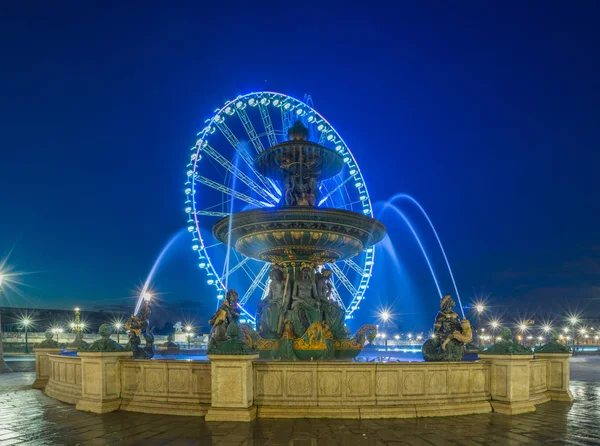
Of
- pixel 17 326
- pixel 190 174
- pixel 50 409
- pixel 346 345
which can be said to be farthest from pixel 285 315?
pixel 17 326

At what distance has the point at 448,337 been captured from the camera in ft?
36.7

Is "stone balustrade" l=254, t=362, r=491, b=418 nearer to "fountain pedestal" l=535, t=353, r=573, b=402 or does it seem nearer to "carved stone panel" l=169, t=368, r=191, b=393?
"carved stone panel" l=169, t=368, r=191, b=393

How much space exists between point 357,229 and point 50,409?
31.4 feet

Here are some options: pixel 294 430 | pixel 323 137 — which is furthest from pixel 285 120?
pixel 294 430

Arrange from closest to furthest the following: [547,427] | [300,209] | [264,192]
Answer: [547,427], [300,209], [264,192]

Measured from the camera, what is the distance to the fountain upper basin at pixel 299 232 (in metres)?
14.2

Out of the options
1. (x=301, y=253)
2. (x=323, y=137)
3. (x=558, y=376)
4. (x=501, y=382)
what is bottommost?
(x=558, y=376)

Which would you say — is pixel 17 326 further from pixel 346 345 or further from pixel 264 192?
pixel 346 345

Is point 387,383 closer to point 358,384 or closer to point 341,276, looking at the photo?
point 358,384

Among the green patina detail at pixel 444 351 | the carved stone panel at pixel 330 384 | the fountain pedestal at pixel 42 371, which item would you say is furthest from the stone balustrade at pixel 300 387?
the fountain pedestal at pixel 42 371

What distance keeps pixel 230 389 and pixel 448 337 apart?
218 inches

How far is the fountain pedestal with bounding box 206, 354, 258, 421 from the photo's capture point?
8.41 meters

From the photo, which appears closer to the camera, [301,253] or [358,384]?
[358,384]

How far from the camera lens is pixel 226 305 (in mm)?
11867
